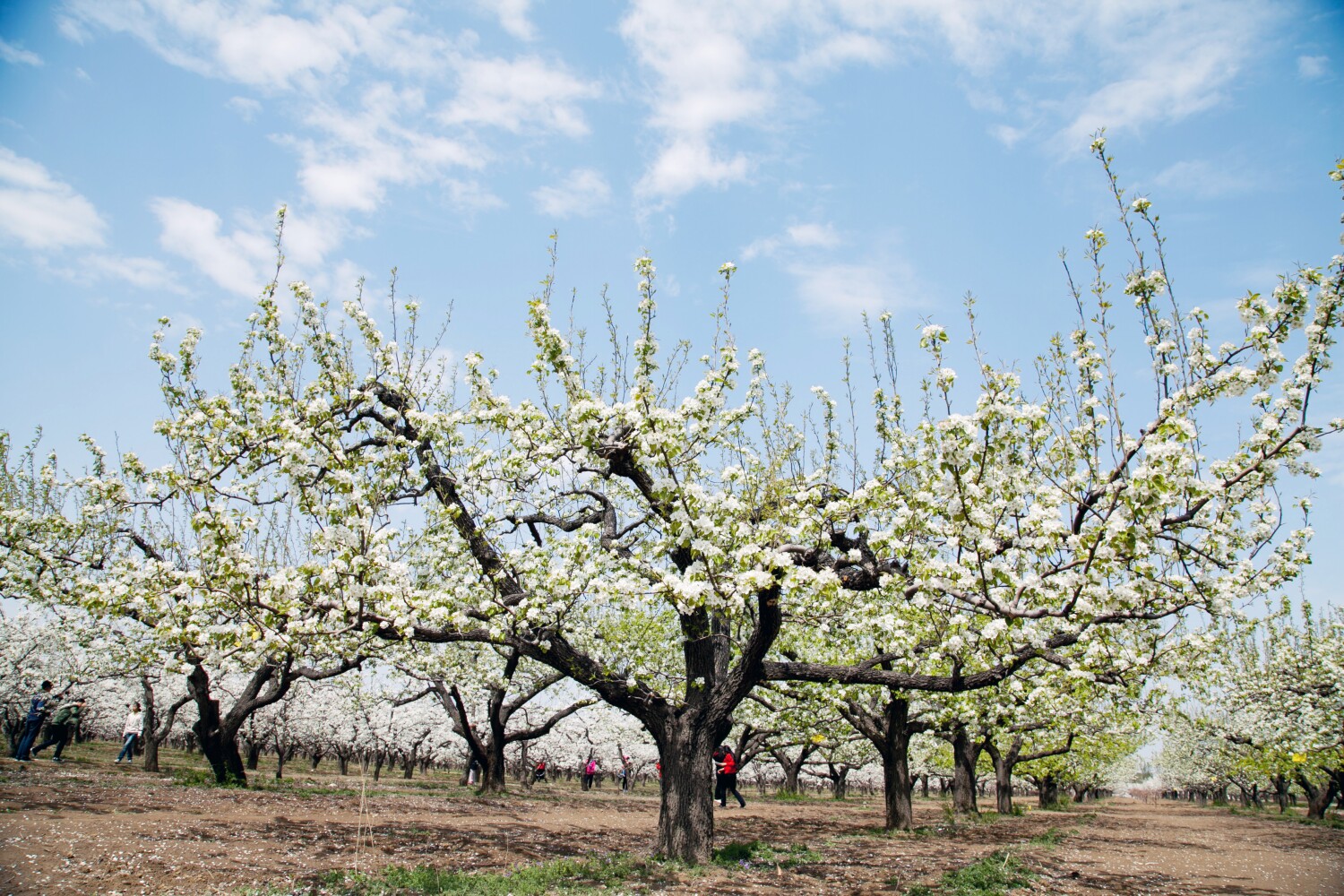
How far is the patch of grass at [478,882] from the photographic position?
373 inches

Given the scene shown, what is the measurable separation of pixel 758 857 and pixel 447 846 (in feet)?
20.4

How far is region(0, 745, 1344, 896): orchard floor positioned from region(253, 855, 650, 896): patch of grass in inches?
15.5

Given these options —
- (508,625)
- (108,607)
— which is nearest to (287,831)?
(108,607)

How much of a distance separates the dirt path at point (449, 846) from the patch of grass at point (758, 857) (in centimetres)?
39

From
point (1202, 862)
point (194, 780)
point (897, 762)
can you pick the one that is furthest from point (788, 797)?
point (194, 780)

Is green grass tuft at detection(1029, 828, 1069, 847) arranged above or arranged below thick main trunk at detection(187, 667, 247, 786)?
below

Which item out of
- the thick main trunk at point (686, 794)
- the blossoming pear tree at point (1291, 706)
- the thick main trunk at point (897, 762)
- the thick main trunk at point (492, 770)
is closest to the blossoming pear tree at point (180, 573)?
the thick main trunk at point (686, 794)

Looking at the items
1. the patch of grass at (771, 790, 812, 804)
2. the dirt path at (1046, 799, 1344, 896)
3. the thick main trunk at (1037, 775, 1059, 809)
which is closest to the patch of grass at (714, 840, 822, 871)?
the dirt path at (1046, 799, 1344, 896)

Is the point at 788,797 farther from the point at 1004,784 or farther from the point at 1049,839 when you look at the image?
the point at 1049,839

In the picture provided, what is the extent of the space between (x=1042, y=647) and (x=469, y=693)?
22006 millimetres

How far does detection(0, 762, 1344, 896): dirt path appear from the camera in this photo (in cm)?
1023

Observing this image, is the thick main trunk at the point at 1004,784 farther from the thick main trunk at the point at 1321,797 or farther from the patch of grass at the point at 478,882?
the patch of grass at the point at 478,882

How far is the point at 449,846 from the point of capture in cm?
1422

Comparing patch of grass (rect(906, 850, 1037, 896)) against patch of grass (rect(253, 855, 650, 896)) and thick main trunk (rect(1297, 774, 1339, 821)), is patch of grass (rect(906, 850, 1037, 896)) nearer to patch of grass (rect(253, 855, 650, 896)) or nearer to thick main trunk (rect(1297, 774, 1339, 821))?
patch of grass (rect(253, 855, 650, 896))
